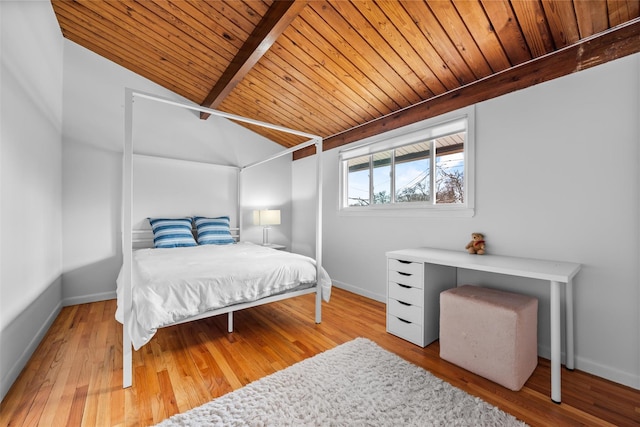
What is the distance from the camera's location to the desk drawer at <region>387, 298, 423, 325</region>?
86.1 inches

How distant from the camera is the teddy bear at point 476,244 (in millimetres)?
2256

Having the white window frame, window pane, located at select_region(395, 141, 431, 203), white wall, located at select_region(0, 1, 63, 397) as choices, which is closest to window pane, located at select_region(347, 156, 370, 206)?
the white window frame

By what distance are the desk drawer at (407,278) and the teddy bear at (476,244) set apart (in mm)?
539

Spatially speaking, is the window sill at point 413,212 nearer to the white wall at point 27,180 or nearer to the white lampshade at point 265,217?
the white lampshade at point 265,217

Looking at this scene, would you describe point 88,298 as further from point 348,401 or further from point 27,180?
point 348,401

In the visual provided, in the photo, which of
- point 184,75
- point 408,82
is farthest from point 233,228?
point 408,82

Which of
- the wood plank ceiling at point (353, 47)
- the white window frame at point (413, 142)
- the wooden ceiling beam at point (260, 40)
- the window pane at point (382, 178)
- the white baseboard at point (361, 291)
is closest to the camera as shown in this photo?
the wood plank ceiling at point (353, 47)

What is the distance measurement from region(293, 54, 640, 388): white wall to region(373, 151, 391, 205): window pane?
0.97 m

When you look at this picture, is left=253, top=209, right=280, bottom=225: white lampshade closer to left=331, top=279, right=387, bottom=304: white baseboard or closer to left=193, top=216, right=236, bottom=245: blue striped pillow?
left=193, top=216, right=236, bottom=245: blue striped pillow

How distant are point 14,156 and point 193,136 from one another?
7.67 ft

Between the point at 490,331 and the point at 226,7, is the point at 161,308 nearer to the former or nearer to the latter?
the point at 490,331

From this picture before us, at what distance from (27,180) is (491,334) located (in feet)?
11.2

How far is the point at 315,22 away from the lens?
2.13 m

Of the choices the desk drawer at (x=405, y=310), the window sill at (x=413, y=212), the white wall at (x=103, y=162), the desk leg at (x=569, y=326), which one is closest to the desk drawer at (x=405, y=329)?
the desk drawer at (x=405, y=310)
